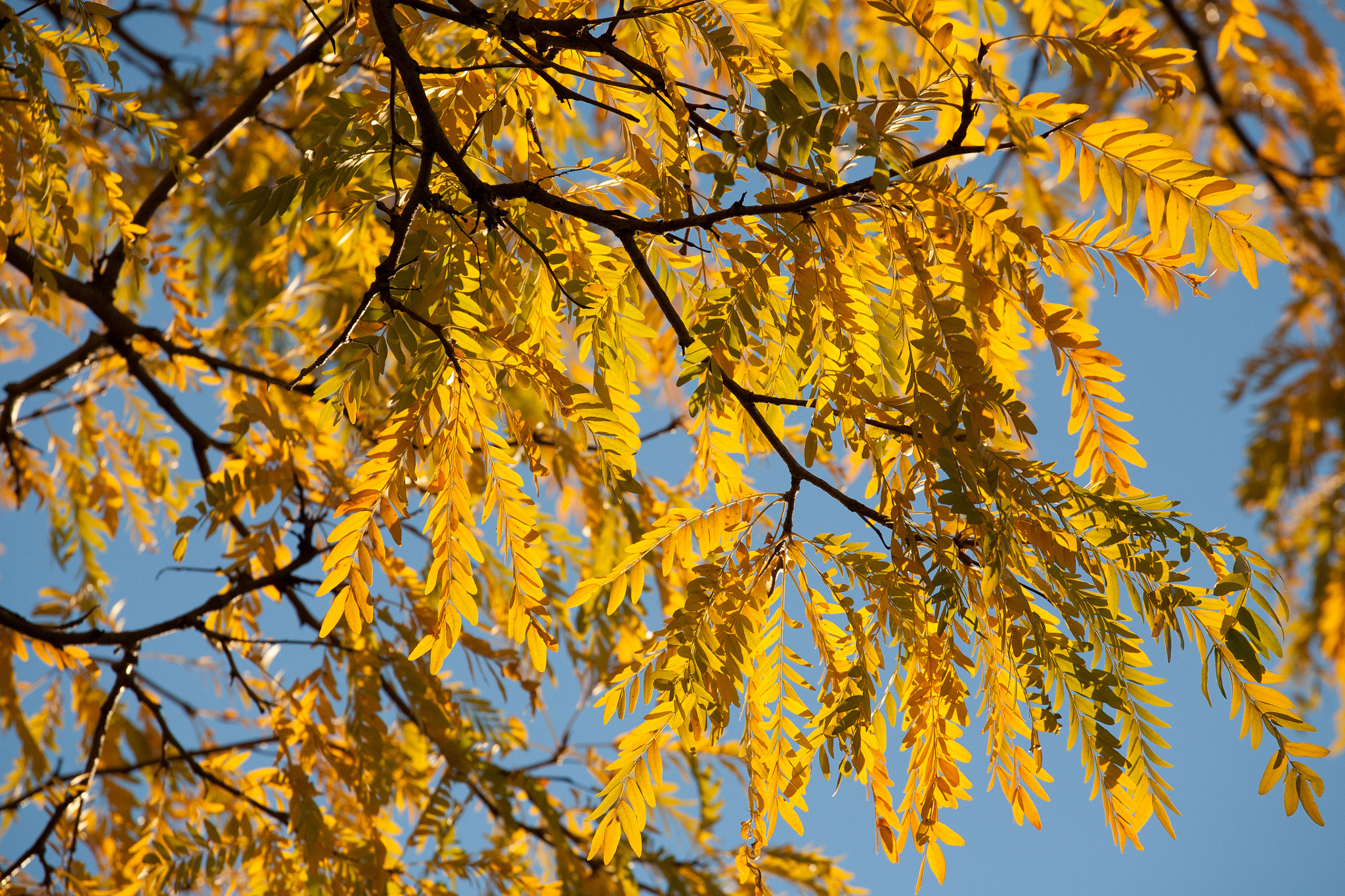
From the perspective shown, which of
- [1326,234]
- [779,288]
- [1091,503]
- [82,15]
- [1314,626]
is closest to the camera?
[1091,503]

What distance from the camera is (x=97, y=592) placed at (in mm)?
2176

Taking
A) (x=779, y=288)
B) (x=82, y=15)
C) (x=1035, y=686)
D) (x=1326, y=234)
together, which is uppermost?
(x=1326, y=234)

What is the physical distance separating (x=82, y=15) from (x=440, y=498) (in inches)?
30.3

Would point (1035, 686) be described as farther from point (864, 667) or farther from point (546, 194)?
point (546, 194)

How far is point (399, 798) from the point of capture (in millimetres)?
1886

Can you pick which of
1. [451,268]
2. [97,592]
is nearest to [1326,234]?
[451,268]

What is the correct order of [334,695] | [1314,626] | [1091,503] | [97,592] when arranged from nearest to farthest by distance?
[1091,503] < [334,695] < [97,592] < [1314,626]

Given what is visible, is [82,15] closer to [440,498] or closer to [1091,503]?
[440,498]

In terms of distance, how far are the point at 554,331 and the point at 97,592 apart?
5.85 feet

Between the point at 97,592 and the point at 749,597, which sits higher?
the point at 97,592

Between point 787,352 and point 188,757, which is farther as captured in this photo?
point 188,757

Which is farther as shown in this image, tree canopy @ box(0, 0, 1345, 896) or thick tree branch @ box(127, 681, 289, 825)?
thick tree branch @ box(127, 681, 289, 825)

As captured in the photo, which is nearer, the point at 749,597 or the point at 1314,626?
the point at 749,597

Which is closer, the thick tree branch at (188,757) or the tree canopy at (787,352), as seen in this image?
the tree canopy at (787,352)
